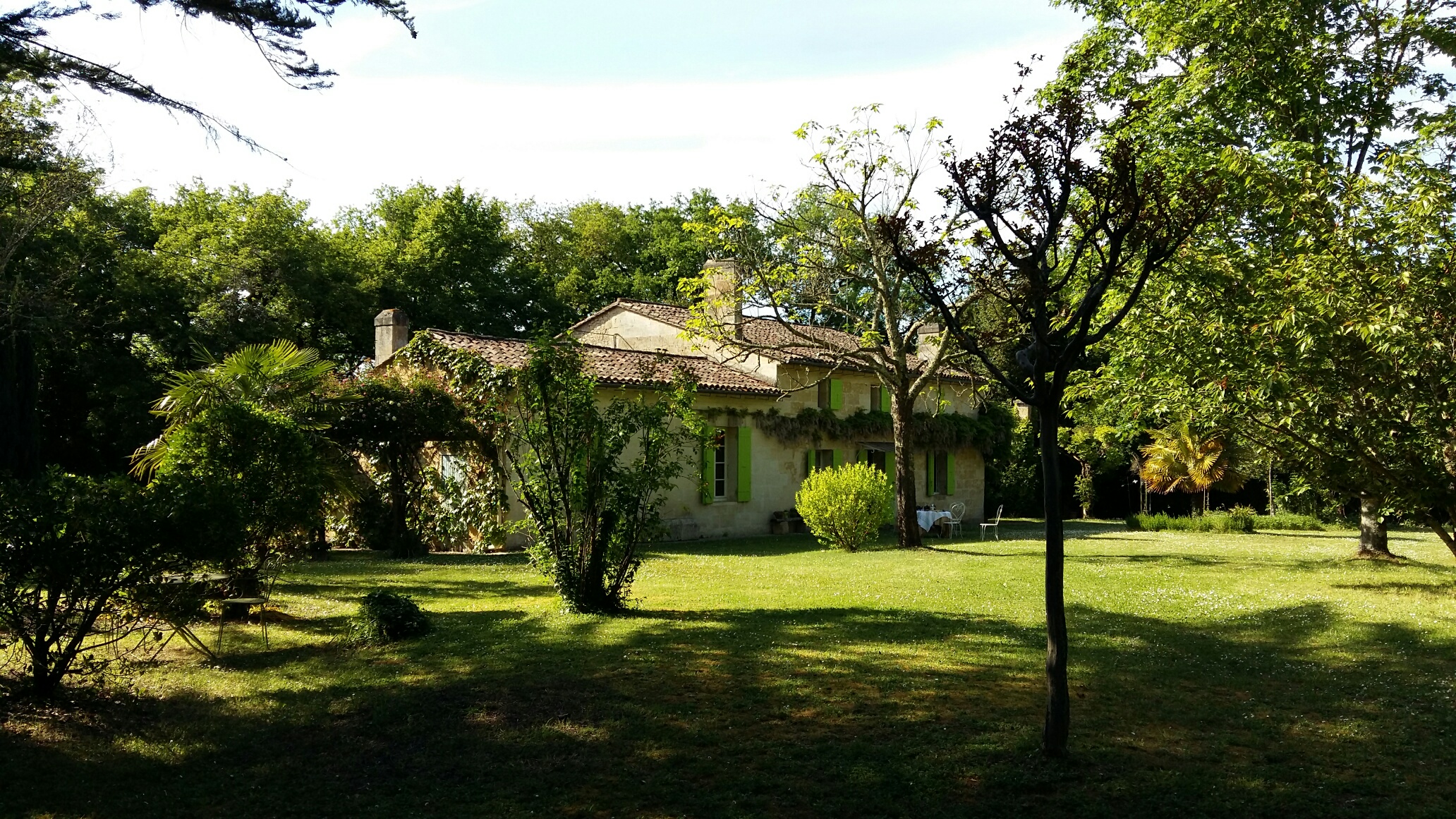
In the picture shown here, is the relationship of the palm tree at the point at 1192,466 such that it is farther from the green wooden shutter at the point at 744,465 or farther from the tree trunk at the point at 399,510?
the tree trunk at the point at 399,510

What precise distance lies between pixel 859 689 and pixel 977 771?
63.5 inches

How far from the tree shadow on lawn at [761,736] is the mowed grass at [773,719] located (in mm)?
23

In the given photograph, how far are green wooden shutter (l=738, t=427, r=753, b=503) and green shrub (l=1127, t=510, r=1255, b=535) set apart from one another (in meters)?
10.6

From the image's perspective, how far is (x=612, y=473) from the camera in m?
9.71

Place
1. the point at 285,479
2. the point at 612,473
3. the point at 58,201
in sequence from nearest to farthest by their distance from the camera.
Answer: the point at 285,479 < the point at 612,473 < the point at 58,201

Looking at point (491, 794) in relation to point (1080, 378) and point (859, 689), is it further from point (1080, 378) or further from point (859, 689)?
point (1080, 378)

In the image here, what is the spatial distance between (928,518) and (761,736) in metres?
17.4

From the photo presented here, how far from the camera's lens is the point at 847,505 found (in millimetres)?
18219

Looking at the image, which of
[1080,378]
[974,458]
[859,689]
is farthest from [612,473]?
[974,458]

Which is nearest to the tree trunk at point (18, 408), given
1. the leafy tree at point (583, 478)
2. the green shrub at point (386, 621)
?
the green shrub at point (386, 621)

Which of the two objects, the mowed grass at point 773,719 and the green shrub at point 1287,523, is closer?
the mowed grass at point 773,719

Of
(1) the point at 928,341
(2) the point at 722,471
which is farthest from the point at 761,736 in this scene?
(2) the point at 722,471

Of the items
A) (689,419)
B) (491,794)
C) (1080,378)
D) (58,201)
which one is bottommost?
(491,794)

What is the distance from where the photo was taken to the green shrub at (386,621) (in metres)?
8.56
